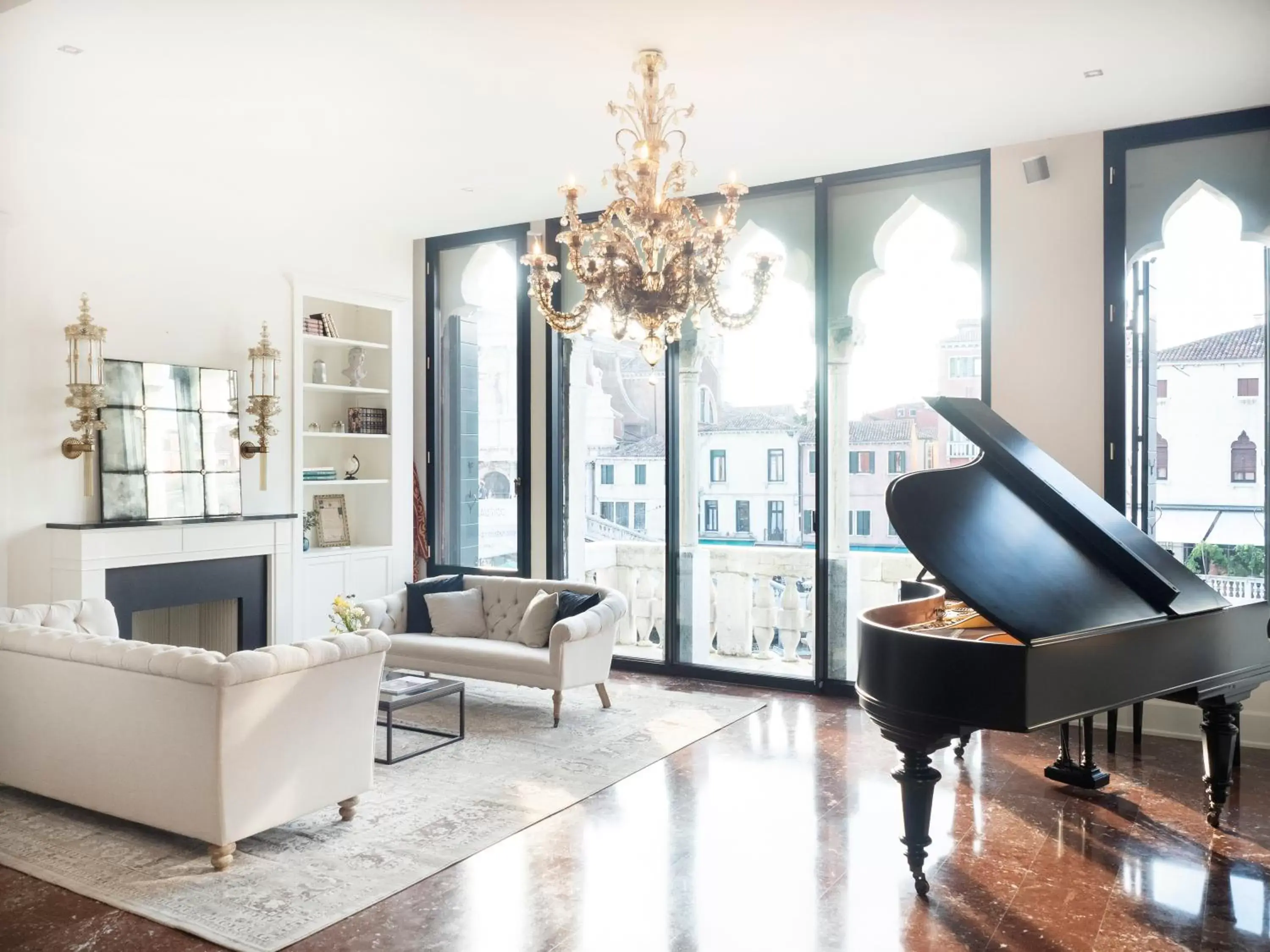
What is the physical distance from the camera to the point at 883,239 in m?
6.15

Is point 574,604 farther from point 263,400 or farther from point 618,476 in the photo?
point 263,400

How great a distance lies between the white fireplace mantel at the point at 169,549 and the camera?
545 cm

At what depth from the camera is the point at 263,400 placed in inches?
260

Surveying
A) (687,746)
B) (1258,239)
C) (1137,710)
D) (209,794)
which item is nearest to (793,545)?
(687,746)

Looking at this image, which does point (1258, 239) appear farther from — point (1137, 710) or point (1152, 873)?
point (1152, 873)

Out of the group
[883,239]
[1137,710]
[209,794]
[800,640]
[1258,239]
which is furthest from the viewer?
[800,640]

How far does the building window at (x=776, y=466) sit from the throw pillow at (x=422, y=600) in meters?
2.18

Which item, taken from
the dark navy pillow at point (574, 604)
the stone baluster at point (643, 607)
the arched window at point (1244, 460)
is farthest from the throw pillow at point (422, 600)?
the arched window at point (1244, 460)

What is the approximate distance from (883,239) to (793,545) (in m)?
2.06

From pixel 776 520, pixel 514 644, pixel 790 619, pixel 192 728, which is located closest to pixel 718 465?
pixel 776 520

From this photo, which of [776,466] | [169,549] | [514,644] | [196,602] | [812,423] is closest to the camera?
[514,644]

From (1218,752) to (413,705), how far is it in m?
3.72

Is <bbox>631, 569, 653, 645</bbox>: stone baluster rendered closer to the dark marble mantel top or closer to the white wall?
the dark marble mantel top

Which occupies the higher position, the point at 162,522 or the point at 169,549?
the point at 162,522
